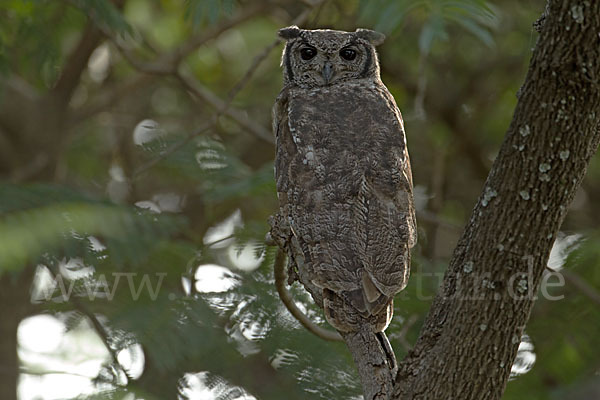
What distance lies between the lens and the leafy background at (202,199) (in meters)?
3.46

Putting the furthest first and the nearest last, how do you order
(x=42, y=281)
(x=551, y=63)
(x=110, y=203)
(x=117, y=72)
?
1. (x=117, y=72)
2. (x=42, y=281)
3. (x=110, y=203)
4. (x=551, y=63)

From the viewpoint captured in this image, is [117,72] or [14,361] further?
[117,72]

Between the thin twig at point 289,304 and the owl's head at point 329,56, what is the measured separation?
3.04 ft

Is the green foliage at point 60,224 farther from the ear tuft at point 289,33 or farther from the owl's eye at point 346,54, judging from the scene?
the owl's eye at point 346,54

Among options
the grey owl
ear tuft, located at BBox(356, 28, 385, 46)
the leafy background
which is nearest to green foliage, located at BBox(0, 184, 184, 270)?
the leafy background

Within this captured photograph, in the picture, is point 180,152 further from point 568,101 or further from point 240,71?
point 240,71

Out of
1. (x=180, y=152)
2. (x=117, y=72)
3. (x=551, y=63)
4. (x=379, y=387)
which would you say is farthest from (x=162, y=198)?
(x=551, y=63)

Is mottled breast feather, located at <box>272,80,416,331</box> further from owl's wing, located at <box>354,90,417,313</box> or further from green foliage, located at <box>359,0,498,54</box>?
green foliage, located at <box>359,0,498,54</box>

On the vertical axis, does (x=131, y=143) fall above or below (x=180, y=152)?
below

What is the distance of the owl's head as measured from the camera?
374 centimetres

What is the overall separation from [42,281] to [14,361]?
24.2 inches

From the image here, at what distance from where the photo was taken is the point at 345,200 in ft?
10.1

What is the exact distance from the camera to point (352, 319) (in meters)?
2.85

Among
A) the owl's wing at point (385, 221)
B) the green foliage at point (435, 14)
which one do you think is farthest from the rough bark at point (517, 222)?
the green foliage at point (435, 14)
